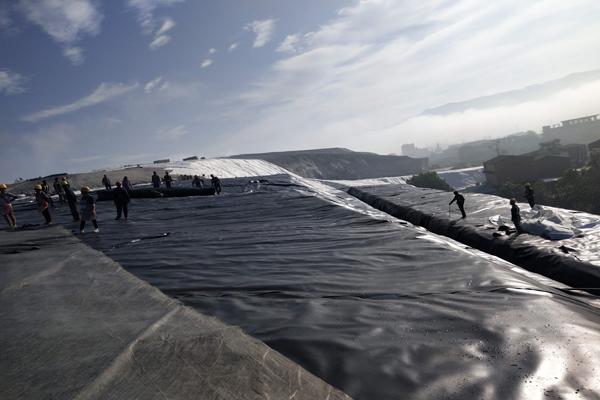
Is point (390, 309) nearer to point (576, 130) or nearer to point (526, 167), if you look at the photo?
point (526, 167)

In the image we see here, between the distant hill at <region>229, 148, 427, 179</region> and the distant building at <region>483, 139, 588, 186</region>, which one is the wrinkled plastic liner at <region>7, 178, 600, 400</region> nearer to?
the distant building at <region>483, 139, 588, 186</region>

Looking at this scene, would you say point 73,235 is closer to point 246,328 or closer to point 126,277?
point 126,277

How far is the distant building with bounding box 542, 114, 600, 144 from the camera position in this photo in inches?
3728

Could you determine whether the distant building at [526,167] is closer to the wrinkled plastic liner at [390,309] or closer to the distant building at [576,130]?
the wrinkled plastic liner at [390,309]

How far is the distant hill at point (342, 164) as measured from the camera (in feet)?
278

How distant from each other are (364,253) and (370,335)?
10.2ft

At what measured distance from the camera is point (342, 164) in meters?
93.7

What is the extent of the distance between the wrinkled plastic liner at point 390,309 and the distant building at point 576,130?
111323mm

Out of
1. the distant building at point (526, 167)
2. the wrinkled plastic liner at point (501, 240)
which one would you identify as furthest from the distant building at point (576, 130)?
the wrinkled plastic liner at point (501, 240)

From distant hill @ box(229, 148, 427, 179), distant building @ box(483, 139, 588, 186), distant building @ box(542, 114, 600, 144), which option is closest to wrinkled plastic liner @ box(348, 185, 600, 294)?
distant building @ box(483, 139, 588, 186)

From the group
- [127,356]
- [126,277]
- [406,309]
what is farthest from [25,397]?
[406,309]

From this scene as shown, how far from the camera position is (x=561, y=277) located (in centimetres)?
630

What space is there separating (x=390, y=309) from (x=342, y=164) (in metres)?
91.0

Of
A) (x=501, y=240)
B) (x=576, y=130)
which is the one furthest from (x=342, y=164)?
(x=501, y=240)
